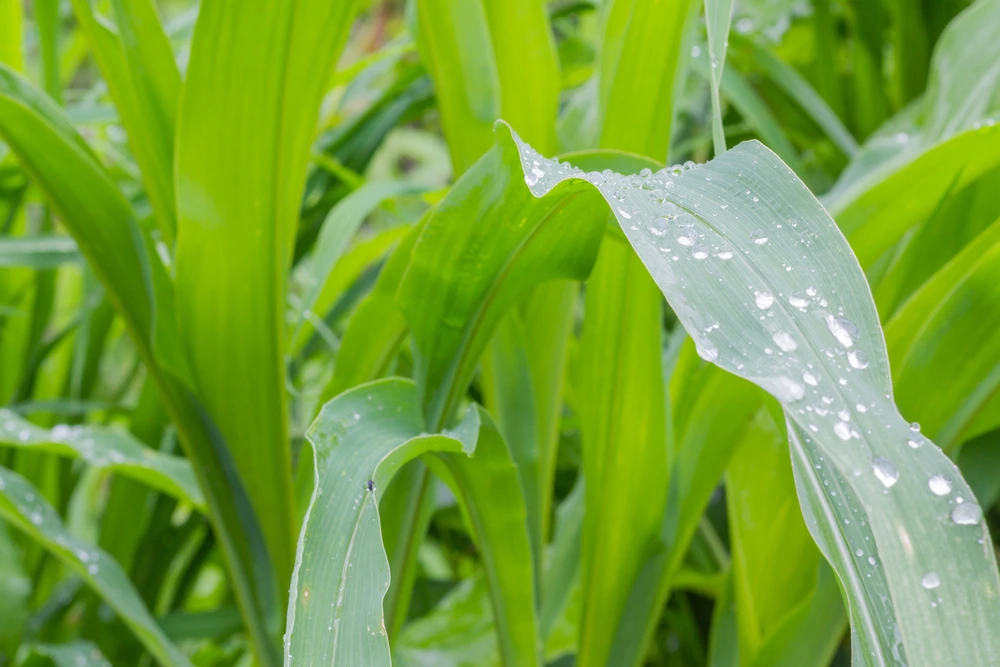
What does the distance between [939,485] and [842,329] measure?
0.05 m

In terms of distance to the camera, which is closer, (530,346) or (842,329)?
(842,329)

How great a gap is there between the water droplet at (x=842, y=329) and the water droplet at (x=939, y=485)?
42 millimetres

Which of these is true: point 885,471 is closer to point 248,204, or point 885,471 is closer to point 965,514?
point 965,514

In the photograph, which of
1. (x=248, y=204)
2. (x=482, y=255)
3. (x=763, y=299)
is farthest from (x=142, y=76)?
(x=763, y=299)

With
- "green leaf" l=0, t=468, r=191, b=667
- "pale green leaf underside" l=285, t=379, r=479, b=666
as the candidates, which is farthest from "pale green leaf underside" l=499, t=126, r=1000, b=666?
"green leaf" l=0, t=468, r=191, b=667

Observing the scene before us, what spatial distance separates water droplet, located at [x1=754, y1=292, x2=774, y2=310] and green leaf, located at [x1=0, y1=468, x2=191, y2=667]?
1.23 feet

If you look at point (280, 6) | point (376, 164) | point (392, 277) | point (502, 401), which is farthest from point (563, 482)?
point (376, 164)

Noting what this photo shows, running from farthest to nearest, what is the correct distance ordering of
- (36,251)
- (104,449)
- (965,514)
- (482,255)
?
(36,251) < (104,449) < (482,255) < (965,514)

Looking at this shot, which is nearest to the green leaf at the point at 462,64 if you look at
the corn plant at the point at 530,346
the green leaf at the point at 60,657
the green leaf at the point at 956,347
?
the corn plant at the point at 530,346

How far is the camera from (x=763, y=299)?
0.23 meters

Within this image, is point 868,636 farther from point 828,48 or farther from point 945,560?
point 828,48

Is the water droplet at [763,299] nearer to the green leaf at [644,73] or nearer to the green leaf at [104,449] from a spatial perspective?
the green leaf at [644,73]

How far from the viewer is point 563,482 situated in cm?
71

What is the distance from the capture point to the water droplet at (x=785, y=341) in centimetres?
22
